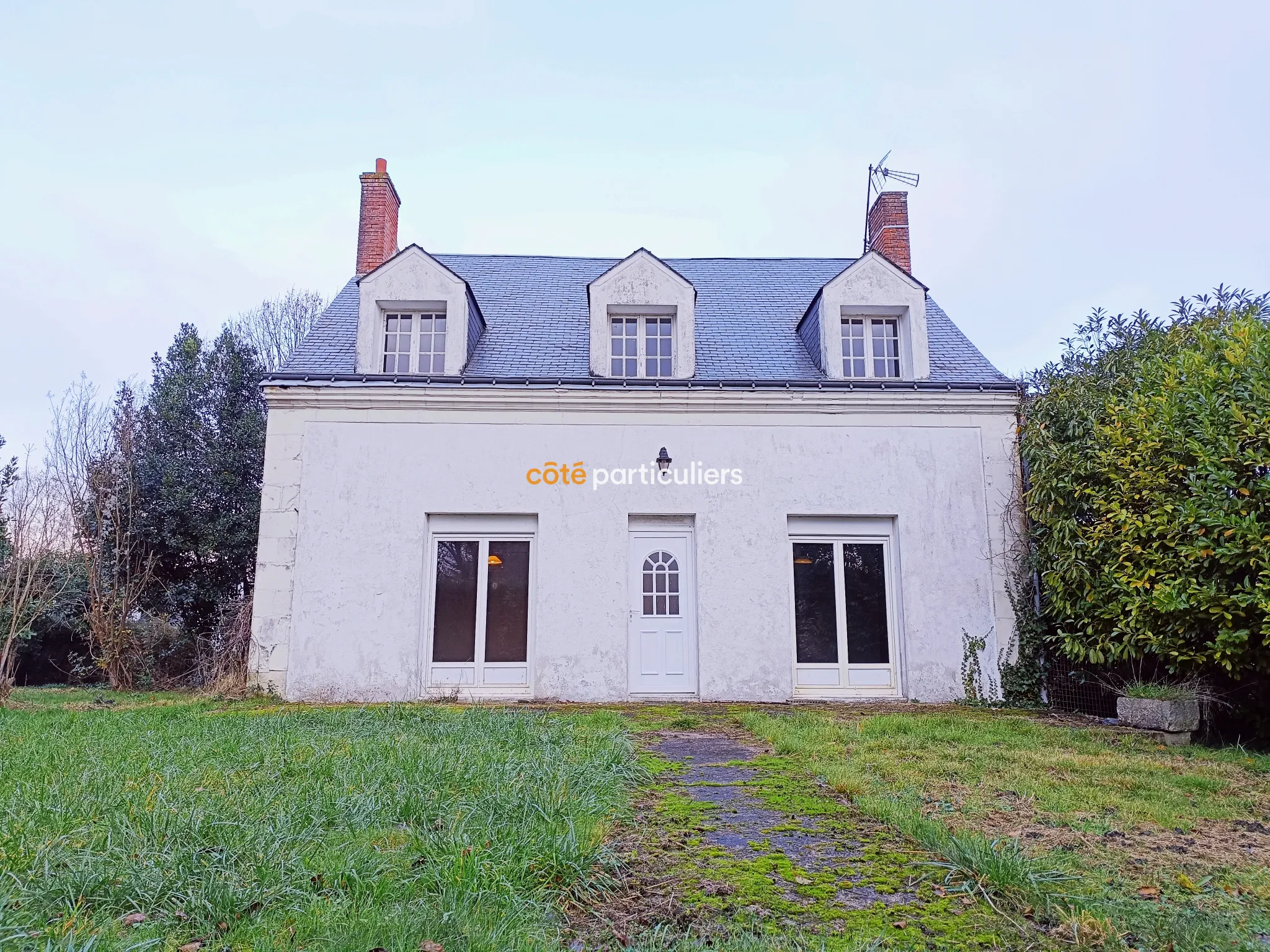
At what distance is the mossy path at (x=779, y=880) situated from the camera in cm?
227

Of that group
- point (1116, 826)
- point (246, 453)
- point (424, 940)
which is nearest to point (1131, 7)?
point (1116, 826)

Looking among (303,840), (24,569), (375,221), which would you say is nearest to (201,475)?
(24,569)

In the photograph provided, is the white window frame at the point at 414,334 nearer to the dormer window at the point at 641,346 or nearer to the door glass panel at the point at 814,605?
the dormer window at the point at 641,346

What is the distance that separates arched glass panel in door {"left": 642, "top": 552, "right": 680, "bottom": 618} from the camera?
10.2m

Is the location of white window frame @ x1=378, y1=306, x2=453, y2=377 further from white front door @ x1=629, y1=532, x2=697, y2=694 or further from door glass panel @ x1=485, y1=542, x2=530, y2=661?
white front door @ x1=629, y1=532, x2=697, y2=694

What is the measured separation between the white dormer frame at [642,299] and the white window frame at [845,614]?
301 centimetres

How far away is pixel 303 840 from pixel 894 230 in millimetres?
13596

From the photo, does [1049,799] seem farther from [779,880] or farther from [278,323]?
[278,323]

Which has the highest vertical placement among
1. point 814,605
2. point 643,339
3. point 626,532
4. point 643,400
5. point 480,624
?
point 643,339

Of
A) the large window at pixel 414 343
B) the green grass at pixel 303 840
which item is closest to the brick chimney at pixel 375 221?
the large window at pixel 414 343

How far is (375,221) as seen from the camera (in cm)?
1308

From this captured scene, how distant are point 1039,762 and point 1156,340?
6.04m

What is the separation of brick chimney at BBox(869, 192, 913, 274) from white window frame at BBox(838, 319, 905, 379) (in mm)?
→ 2560

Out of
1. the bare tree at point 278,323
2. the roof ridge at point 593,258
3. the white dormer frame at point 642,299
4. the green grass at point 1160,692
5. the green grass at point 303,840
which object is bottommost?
the green grass at point 303,840
